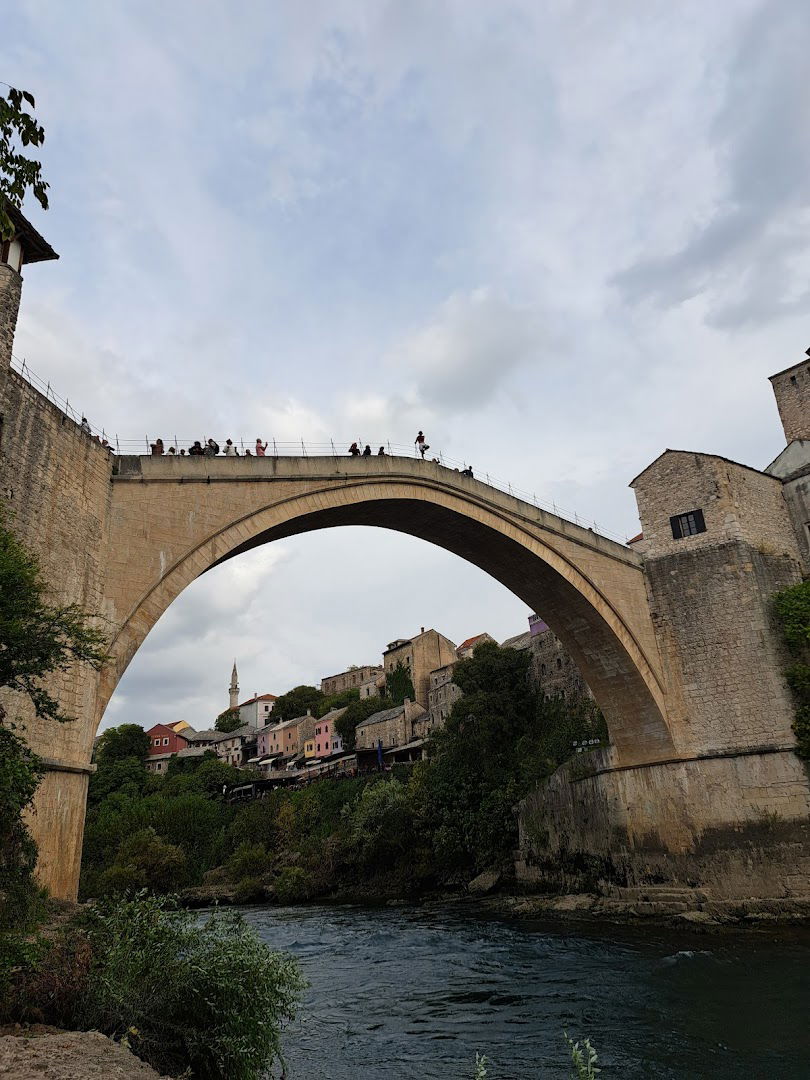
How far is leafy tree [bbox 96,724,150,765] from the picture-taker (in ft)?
186

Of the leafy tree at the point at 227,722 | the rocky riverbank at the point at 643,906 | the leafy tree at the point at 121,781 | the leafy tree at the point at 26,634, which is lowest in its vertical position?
the rocky riverbank at the point at 643,906

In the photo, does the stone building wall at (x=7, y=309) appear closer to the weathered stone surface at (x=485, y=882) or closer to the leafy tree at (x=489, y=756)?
the leafy tree at (x=489, y=756)

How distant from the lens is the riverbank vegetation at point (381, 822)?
27.0 m

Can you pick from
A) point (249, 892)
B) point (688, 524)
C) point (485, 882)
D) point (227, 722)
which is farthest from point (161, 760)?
point (688, 524)

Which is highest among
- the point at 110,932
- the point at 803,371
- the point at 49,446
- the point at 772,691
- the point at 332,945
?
the point at 803,371

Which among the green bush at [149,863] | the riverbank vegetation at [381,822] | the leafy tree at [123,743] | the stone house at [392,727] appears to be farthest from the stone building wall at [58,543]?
the leafy tree at [123,743]

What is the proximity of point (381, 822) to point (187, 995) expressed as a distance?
2686cm

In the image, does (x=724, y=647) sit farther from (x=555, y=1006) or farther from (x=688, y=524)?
(x=555, y=1006)

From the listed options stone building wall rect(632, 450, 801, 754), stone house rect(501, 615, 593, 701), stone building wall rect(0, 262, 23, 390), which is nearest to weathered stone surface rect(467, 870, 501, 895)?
stone house rect(501, 615, 593, 701)

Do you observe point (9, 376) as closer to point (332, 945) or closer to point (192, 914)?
point (192, 914)

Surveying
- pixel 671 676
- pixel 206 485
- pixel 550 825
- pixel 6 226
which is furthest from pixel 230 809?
pixel 6 226

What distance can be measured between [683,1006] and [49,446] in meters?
11.6

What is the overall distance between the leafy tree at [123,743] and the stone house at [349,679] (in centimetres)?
1994

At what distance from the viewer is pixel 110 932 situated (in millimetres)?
6207
